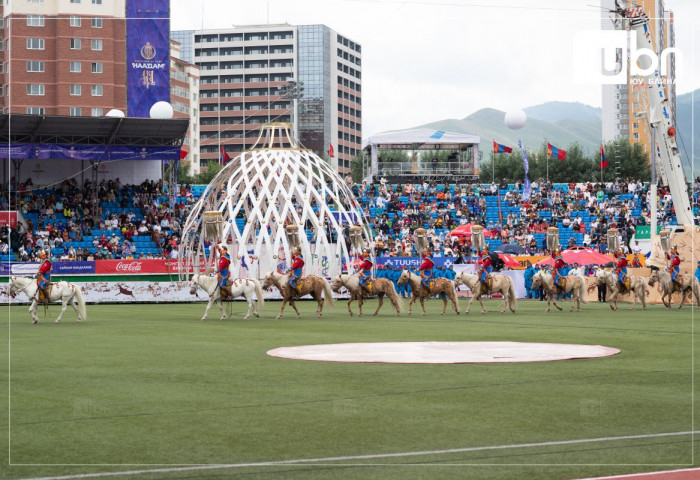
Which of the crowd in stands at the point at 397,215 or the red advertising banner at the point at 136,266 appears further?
the crowd in stands at the point at 397,215

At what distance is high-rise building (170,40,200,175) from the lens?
471 feet

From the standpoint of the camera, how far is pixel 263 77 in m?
169

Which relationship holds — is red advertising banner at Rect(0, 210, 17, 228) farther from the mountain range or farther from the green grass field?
the green grass field

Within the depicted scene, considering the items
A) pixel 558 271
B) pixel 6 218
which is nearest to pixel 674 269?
pixel 558 271

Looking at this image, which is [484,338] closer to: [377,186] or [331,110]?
[377,186]

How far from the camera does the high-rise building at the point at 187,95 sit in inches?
5655

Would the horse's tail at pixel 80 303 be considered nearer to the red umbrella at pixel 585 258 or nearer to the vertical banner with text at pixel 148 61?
the red umbrella at pixel 585 258

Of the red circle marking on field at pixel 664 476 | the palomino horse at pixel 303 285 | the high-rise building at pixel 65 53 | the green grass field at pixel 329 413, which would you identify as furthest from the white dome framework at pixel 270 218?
the high-rise building at pixel 65 53

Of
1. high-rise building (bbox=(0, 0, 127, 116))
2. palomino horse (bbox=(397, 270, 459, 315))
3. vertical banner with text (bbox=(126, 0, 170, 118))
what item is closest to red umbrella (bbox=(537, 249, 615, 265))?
palomino horse (bbox=(397, 270, 459, 315))

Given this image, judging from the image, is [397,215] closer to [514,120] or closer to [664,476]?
[514,120]

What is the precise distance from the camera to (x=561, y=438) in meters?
10.3

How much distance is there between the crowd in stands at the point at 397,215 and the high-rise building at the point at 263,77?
9574 cm

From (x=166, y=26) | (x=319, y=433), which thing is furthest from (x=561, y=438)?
(x=166, y=26)

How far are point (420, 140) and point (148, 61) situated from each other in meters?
27.0
